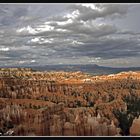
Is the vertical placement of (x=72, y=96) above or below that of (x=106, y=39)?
below

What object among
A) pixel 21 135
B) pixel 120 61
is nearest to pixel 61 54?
pixel 120 61

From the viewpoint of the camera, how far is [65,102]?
27.2 feet

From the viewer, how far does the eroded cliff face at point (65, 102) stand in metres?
8.21

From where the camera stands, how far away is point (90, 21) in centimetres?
827

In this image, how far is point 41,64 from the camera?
827cm

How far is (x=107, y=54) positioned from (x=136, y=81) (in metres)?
0.66

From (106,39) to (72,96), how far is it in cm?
110

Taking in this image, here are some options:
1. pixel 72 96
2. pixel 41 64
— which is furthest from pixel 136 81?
pixel 41 64

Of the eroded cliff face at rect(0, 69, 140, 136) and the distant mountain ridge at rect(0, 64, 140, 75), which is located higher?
the distant mountain ridge at rect(0, 64, 140, 75)

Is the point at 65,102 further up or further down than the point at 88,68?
further down

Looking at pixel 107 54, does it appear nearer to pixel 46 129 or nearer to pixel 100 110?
pixel 100 110

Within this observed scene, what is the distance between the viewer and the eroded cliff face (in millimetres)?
8211

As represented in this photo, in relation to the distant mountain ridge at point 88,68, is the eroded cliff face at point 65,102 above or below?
below

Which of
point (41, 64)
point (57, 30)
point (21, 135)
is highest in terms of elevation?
point (57, 30)
